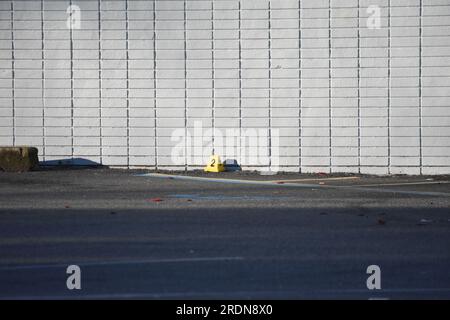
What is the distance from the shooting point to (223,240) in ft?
35.2

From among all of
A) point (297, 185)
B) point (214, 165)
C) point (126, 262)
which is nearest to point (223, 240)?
point (126, 262)

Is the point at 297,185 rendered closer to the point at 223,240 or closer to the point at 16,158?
the point at 16,158

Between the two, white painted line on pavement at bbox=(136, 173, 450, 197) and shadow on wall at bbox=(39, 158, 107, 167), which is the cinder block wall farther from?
white painted line on pavement at bbox=(136, 173, 450, 197)

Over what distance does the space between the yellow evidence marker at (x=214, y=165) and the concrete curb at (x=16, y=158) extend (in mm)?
3801

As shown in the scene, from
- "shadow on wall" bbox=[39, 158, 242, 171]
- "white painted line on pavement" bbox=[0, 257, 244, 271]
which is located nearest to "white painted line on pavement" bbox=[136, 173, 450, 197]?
"shadow on wall" bbox=[39, 158, 242, 171]

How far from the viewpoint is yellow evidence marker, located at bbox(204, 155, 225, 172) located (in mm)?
22328

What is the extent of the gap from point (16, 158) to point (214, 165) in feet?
13.9

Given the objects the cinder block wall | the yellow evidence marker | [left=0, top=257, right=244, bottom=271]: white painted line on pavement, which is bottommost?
[left=0, top=257, right=244, bottom=271]: white painted line on pavement

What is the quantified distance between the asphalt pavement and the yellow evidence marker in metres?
3.62

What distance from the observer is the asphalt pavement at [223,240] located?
8047mm

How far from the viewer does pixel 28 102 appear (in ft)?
74.8

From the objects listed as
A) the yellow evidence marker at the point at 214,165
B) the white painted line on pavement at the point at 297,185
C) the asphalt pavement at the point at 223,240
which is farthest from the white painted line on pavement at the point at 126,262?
the yellow evidence marker at the point at 214,165

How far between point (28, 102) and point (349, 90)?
7.08 metres
